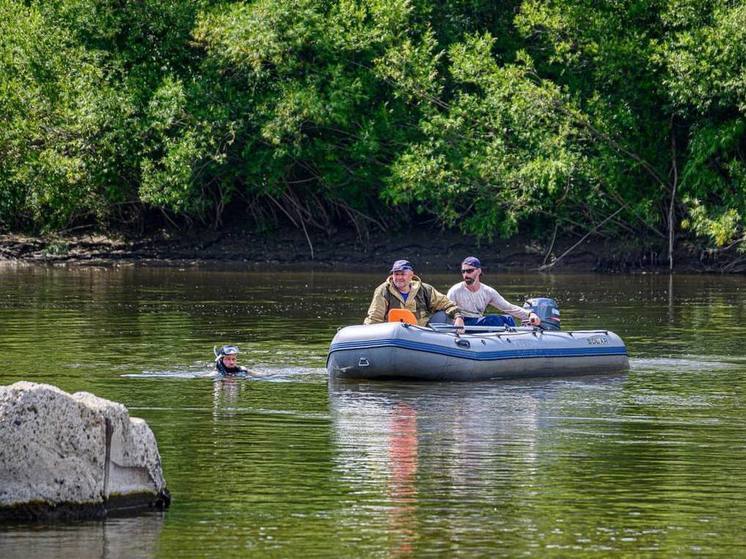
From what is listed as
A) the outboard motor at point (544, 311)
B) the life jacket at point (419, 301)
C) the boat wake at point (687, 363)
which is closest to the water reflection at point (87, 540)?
the life jacket at point (419, 301)

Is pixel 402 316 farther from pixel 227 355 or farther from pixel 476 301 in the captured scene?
pixel 227 355

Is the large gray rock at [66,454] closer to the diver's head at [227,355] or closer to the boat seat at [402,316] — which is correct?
the diver's head at [227,355]

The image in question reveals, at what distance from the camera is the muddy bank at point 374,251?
118 feet

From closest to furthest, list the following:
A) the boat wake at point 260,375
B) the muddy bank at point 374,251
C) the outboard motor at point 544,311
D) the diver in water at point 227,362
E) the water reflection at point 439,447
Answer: the water reflection at point 439,447 < the diver in water at point 227,362 < the boat wake at point 260,375 < the outboard motor at point 544,311 < the muddy bank at point 374,251

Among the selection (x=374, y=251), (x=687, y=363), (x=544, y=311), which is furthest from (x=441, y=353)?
(x=374, y=251)

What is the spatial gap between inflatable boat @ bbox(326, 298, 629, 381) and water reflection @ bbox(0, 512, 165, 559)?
6.94 metres

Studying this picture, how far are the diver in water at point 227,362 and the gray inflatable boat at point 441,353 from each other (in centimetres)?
92

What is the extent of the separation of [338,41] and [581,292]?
975 centimetres

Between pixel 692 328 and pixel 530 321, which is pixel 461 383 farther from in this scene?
pixel 692 328

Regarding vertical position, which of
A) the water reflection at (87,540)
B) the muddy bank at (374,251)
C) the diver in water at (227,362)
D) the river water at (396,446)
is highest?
the muddy bank at (374,251)

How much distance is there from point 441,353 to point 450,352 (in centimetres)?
9

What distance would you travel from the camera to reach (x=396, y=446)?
12141 millimetres

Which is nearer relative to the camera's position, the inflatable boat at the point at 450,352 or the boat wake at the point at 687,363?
the inflatable boat at the point at 450,352

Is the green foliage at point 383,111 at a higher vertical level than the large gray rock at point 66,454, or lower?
higher
